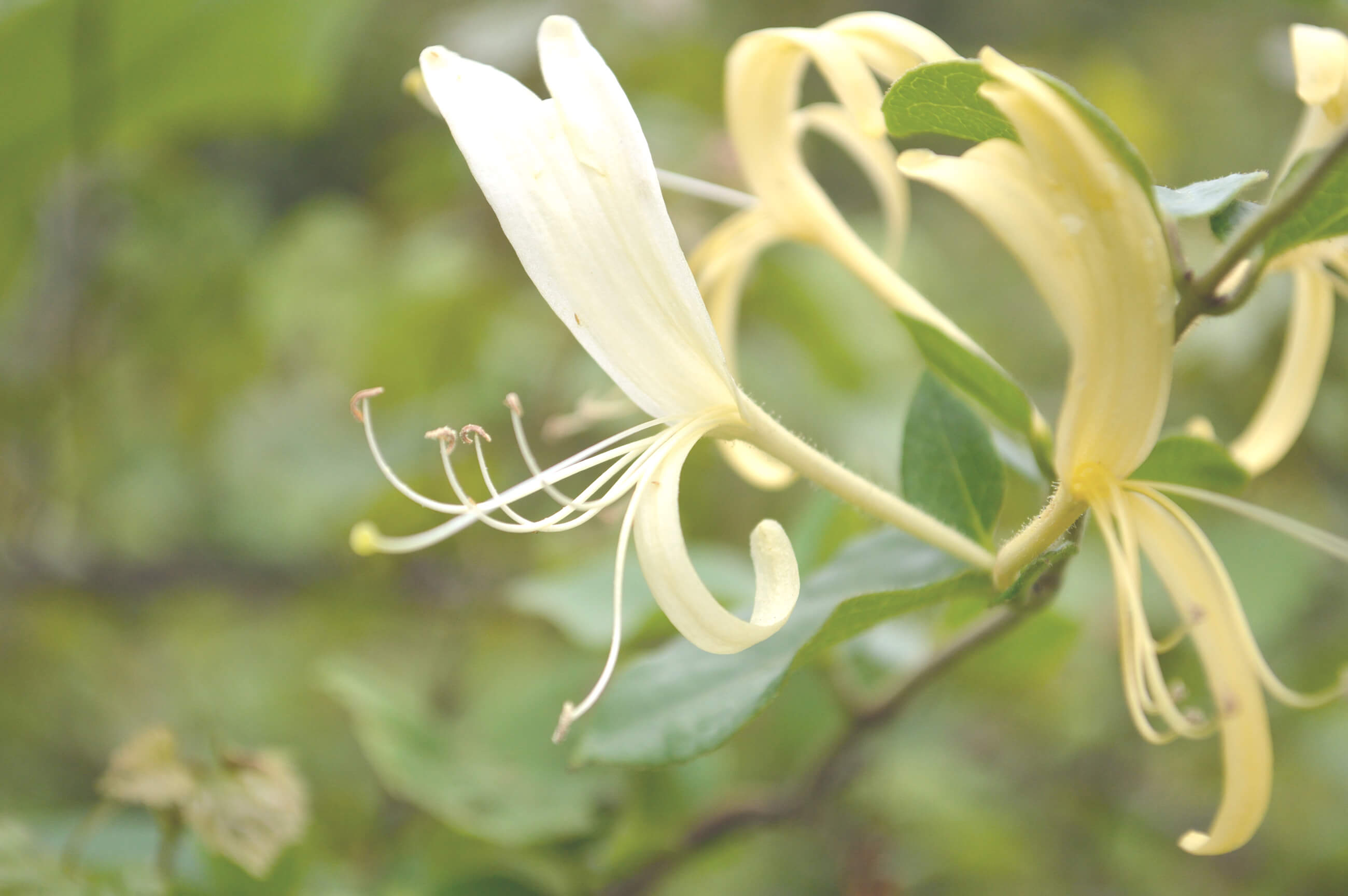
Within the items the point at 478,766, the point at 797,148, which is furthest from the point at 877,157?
the point at 478,766

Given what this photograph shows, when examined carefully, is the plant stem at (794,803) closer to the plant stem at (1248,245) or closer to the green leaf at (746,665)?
the green leaf at (746,665)

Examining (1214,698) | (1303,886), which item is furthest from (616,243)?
(1303,886)

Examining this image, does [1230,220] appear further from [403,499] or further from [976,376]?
[403,499]

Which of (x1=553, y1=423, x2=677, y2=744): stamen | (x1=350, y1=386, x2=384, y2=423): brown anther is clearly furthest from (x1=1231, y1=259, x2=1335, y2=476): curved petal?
(x1=350, y1=386, x2=384, y2=423): brown anther

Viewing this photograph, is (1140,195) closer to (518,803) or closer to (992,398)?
(992,398)

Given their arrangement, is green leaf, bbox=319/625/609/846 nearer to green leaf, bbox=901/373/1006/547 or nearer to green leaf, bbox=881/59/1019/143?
green leaf, bbox=901/373/1006/547

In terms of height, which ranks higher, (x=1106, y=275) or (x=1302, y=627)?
(x=1106, y=275)

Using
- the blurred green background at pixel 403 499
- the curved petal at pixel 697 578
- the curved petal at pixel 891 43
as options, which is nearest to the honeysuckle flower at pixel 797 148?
the curved petal at pixel 891 43

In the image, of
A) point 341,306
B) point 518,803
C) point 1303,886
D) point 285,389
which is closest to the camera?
point 518,803
